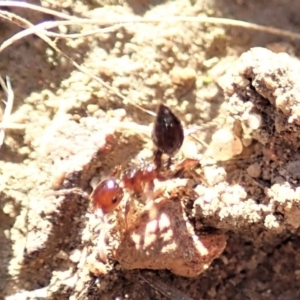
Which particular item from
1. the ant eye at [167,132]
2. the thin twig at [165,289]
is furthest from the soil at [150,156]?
the ant eye at [167,132]

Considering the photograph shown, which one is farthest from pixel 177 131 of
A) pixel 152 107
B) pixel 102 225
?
pixel 102 225

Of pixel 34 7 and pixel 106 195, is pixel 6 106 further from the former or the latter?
pixel 106 195

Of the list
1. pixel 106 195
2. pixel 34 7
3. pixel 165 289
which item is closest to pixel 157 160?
pixel 106 195

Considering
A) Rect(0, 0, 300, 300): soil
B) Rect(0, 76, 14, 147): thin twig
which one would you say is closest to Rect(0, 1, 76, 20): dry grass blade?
Rect(0, 0, 300, 300): soil

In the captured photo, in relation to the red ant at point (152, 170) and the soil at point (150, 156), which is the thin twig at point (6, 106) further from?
the red ant at point (152, 170)

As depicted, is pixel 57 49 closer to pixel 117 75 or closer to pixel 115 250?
pixel 117 75

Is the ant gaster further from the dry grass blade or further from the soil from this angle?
the dry grass blade
